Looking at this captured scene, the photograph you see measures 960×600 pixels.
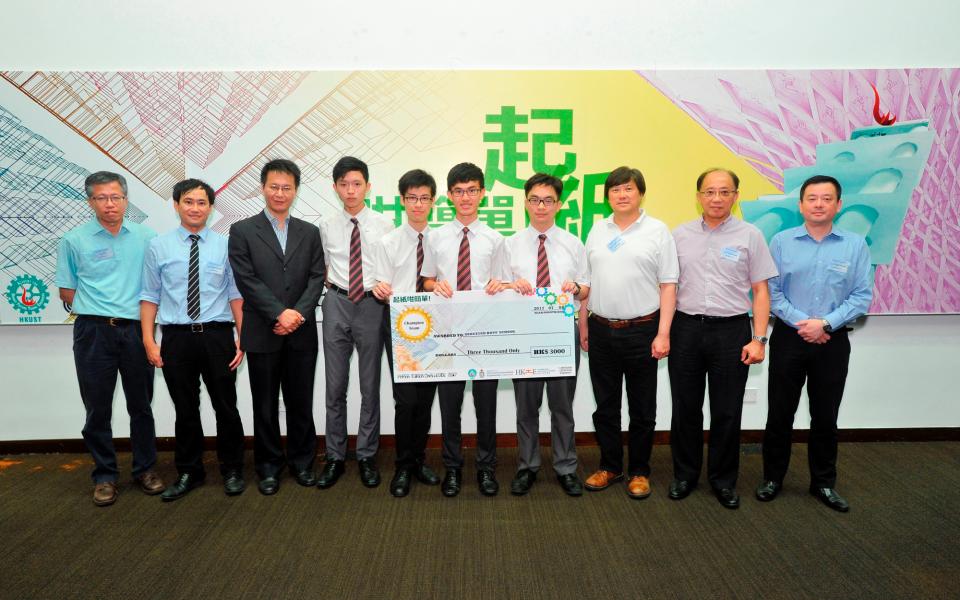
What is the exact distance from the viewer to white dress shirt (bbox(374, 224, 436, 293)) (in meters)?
2.83

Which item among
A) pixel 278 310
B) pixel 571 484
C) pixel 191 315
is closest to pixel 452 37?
pixel 278 310

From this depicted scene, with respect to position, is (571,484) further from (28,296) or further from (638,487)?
(28,296)

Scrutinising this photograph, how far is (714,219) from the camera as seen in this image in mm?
2723

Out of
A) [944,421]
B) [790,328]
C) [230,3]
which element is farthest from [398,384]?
[944,421]

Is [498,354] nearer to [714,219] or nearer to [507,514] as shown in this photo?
[507,514]

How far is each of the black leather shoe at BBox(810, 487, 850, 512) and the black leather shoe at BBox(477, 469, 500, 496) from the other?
1.65 metres

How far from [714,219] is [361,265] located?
5.90 feet

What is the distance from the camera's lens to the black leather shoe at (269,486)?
2.91 metres

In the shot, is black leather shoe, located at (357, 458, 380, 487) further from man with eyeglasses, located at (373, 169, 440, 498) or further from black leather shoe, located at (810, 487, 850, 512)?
black leather shoe, located at (810, 487, 850, 512)

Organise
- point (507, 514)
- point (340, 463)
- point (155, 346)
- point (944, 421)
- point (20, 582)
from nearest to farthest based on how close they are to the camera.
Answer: point (20, 582) → point (507, 514) → point (155, 346) → point (340, 463) → point (944, 421)

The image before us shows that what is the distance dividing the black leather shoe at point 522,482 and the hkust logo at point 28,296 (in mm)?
3035

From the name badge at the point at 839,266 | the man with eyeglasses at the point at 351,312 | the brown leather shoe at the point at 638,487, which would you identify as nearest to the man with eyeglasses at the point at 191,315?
the man with eyeglasses at the point at 351,312

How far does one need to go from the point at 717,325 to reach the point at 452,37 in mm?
2258

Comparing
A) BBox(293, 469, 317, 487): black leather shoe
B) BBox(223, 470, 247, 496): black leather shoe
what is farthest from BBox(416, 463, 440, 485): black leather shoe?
BBox(223, 470, 247, 496): black leather shoe
